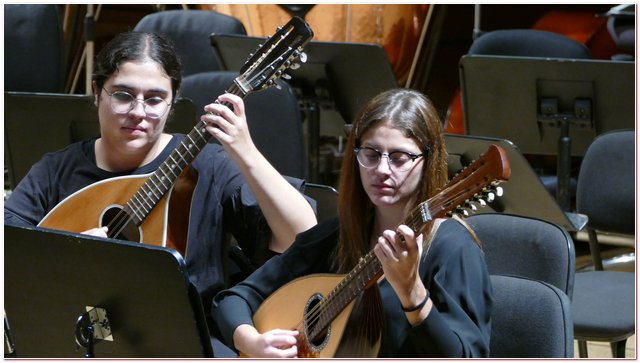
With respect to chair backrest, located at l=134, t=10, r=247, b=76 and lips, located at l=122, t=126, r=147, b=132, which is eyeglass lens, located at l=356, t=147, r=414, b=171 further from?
chair backrest, located at l=134, t=10, r=247, b=76

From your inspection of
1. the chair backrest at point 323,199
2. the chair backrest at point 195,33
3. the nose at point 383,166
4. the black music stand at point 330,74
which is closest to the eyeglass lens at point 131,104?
the chair backrest at point 323,199

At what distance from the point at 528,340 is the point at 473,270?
0.87 feet

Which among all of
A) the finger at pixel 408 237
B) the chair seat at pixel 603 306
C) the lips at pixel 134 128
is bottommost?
the chair seat at pixel 603 306

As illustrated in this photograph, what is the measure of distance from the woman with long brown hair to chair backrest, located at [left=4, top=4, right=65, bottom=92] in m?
2.42

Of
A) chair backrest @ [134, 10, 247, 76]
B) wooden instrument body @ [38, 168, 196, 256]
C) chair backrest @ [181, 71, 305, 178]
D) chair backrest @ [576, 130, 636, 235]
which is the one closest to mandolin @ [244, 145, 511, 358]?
wooden instrument body @ [38, 168, 196, 256]

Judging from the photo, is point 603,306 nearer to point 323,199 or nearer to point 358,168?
point 323,199

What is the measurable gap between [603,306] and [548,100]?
83 cm

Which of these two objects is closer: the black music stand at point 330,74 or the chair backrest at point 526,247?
the chair backrest at point 526,247

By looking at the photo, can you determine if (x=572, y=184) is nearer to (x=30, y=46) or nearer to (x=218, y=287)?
(x=218, y=287)

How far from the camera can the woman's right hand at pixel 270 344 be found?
1867 mm

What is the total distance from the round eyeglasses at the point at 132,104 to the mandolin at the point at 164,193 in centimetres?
11

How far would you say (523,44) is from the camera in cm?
409

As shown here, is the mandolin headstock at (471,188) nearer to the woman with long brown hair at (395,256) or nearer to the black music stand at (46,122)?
the woman with long brown hair at (395,256)

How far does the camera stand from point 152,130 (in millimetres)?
2199
